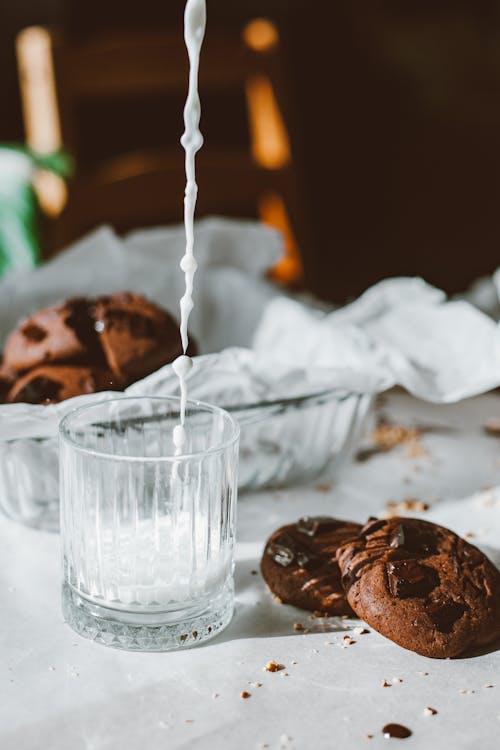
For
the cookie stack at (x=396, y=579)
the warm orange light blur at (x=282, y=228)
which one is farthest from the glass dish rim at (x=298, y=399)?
the warm orange light blur at (x=282, y=228)

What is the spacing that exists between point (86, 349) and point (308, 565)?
29 centimetres

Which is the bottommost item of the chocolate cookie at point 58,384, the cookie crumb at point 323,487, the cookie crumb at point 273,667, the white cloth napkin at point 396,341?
the cookie crumb at point 323,487

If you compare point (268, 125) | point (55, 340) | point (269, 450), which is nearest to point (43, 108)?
point (268, 125)

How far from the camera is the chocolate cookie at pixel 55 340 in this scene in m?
0.78

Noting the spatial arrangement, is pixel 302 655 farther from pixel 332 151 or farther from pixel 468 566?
pixel 332 151

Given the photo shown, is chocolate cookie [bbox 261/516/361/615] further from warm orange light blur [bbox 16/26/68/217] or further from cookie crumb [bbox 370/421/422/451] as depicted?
warm orange light blur [bbox 16/26/68/217]

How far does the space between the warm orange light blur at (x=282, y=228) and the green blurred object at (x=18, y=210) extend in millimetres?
399

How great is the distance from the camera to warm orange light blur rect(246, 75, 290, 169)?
166 cm

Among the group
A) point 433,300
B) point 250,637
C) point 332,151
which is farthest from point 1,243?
point 332,151

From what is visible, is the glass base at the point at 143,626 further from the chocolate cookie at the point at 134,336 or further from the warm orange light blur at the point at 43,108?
the warm orange light blur at the point at 43,108

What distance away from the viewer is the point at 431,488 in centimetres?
83

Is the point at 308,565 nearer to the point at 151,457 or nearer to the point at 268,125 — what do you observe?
the point at 151,457

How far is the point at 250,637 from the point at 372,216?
3458mm

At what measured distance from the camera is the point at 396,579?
0.56m
